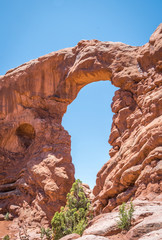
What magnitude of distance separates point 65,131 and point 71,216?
7.79 m

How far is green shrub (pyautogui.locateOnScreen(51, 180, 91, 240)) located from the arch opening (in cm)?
802

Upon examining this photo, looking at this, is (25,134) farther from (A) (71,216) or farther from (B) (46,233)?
(A) (71,216)

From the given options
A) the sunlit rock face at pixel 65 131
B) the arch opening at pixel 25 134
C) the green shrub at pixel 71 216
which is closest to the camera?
the sunlit rock face at pixel 65 131

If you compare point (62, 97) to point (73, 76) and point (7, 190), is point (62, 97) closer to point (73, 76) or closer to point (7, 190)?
point (73, 76)

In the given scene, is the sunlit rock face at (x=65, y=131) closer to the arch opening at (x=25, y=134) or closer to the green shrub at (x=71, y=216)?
the arch opening at (x=25, y=134)

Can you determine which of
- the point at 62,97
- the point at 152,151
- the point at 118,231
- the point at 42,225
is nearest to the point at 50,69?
the point at 62,97

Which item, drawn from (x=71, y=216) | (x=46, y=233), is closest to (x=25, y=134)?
(x=46, y=233)

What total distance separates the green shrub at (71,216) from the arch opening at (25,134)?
8022 mm

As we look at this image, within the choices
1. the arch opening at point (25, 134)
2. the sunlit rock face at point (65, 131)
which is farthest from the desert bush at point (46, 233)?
the arch opening at point (25, 134)

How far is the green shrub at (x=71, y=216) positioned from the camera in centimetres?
1091

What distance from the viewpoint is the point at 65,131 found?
59.8 ft

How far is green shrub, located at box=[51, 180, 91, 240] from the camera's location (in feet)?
35.8

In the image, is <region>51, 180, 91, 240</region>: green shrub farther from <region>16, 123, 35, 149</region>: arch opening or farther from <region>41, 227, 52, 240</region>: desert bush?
<region>16, 123, 35, 149</region>: arch opening

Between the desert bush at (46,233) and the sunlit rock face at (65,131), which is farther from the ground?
the sunlit rock face at (65,131)
